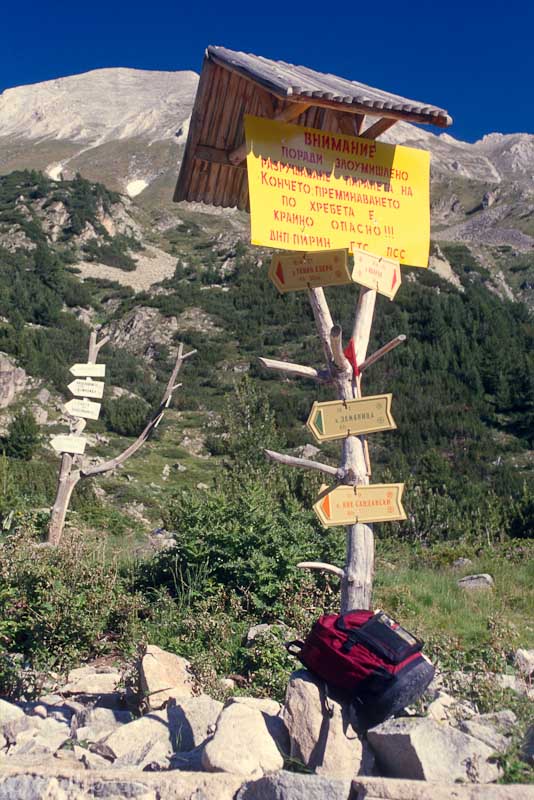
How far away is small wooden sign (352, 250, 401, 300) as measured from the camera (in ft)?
14.6

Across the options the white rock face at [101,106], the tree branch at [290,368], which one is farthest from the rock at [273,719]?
the white rock face at [101,106]

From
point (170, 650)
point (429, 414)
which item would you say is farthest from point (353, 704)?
point (429, 414)

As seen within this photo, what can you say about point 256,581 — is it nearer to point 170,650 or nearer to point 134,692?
point 170,650

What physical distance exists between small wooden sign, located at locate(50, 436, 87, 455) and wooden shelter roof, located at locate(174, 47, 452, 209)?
10.9 ft

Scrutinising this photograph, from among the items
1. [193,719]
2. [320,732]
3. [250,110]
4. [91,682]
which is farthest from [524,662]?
[250,110]

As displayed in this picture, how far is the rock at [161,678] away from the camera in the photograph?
4.56 metres

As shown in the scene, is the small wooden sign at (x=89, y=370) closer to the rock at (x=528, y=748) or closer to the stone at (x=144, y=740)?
the stone at (x=144, y=740)

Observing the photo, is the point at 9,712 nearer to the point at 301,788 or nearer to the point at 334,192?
the point at 301,788

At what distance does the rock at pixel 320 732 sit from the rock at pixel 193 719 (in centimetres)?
54

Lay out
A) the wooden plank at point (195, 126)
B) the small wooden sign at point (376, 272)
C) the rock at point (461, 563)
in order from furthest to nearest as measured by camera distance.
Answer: the rock at point (461, 563), the wooden plank at point (195, 126), the small wooden sign at point (376, 272)

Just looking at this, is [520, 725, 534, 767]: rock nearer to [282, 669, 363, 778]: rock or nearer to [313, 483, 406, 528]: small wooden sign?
[282, 669, 363, 778]: rock

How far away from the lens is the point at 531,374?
26250mm

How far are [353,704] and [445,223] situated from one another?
9271cm

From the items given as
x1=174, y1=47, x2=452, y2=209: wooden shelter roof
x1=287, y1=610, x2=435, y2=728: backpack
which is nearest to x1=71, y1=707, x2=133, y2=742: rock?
x1=287, y1=610, x2=435, y2=728: backpack
